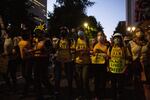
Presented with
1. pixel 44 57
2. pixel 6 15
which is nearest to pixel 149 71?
pixel 44 57

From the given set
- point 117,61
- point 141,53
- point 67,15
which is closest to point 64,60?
point 117,61

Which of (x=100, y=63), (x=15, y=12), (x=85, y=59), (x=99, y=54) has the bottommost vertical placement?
(x=100, y=63)

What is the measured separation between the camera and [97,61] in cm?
1227

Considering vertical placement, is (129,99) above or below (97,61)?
below

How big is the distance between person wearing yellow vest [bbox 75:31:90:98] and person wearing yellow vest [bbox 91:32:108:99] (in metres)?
0.22

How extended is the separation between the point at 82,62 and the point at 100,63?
0.47 m

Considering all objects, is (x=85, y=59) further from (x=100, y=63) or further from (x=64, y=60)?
(x=64, y=60)

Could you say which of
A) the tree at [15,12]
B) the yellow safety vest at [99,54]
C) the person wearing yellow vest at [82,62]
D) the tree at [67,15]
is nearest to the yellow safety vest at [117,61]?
the yellow safety vest at [99,54]

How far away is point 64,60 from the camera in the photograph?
500 inches

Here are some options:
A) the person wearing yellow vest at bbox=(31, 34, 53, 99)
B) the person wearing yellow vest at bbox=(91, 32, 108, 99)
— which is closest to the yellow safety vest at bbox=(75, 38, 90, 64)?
the person wearing yellow vest at bbox=(91, 32, 108, 99)

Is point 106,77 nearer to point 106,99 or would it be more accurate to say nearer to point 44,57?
point 106,99

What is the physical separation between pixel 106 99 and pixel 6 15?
3066 cm

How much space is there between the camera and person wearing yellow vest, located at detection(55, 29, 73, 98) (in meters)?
12.6

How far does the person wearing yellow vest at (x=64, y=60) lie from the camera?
12.6m
